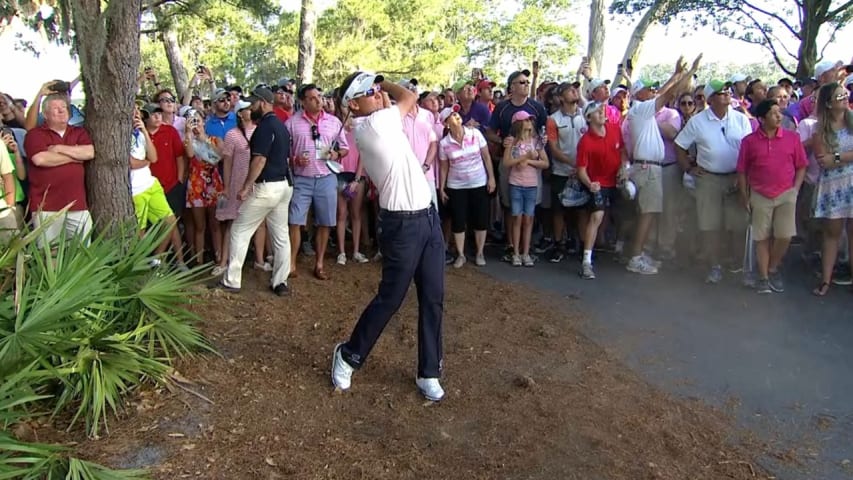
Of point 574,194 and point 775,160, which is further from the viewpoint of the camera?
point 574,194

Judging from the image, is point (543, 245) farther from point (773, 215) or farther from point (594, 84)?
point (773, 215)

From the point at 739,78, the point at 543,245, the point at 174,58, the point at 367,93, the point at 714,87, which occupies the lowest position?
the point at 543,245

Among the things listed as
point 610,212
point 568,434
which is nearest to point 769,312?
point 610,212

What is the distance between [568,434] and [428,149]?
4.35m

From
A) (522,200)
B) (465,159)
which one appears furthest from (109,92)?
(522,200)

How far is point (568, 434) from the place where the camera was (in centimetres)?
397

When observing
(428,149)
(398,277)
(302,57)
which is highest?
(302,57)

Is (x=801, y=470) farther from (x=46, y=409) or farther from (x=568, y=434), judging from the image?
(x=46, y=409)

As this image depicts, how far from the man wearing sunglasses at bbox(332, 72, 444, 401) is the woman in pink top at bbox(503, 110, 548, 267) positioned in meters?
3.55

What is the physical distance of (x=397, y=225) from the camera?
169 inches

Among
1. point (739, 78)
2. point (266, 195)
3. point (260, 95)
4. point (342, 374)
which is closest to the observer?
point (342, 374)

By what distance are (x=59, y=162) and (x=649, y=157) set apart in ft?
19.2

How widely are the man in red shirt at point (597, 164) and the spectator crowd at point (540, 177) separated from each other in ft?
0.05

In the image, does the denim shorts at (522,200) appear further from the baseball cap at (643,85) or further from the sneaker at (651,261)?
the baseball cap at (643,85)
